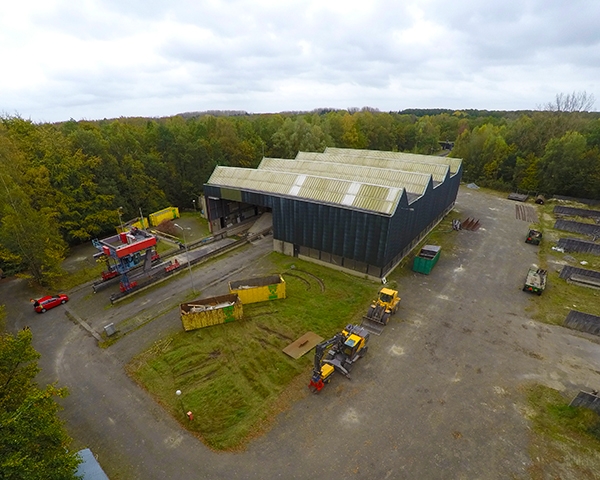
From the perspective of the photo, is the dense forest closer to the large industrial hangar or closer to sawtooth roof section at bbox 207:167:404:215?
the large industrial hangar

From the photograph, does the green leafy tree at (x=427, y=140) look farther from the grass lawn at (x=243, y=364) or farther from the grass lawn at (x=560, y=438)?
the grass lawn at (x=560, y=438)

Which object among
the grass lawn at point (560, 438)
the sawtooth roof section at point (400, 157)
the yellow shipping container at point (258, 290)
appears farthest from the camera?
the sawtooth roof section at point (400, 157)

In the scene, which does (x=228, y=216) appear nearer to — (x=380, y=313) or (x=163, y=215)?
(x=163, y=215)

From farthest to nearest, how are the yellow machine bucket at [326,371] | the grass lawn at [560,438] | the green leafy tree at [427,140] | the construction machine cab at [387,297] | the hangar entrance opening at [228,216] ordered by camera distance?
the green leafy tree at [427,140], the hangar entrance opening at [228,216], the construction machine cab at [387,297], the yellow machine bucket at [326,371], the grass lawn at [560,438]

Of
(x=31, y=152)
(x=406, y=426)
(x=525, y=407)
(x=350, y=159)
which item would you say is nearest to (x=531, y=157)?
(x=350, y=159)

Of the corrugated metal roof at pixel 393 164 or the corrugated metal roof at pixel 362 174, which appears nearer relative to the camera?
the corrugated metal roof at pixel 362 174

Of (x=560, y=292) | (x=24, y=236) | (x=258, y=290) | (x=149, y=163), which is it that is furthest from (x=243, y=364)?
(x=149, y=163)

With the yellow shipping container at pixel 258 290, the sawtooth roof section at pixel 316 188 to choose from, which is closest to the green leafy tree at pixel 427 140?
the sawtooth roof section at pixel 316 188
